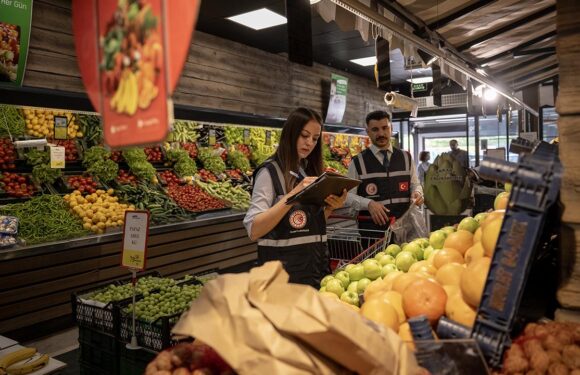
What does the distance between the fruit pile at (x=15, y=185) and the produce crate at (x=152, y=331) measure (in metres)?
2.68

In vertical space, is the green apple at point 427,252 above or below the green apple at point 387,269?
above

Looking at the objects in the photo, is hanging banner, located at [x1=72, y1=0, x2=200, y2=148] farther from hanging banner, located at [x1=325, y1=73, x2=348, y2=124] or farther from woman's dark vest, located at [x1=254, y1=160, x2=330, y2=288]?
hanging banner, located at [x1=325, y1=73, x2=348, y2=124]

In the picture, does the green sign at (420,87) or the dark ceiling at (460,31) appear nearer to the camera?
the dark ceiling at (460,31)

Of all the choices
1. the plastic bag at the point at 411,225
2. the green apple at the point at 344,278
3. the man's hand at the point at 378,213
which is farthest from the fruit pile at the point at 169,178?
the green apple at the point at 344,278

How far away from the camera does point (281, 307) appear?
111 centimetres

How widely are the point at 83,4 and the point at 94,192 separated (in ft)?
14.1

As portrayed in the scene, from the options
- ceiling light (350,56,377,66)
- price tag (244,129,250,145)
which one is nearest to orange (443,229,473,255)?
price tag (244,129,250,145)

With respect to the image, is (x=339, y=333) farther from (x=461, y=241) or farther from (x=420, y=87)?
(x=420, y=87)

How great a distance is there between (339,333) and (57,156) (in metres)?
4.87

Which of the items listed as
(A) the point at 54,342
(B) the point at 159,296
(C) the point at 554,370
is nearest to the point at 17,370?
(B) the point at 159,296

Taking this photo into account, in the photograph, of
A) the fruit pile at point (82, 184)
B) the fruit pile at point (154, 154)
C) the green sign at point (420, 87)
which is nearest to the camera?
the fruit pile at point (82, 184)

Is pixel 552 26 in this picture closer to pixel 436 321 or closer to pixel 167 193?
pixel 167 193

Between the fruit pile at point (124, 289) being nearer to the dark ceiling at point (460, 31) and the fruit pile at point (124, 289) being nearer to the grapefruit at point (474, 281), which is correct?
the grapefruit at point (474, 281)

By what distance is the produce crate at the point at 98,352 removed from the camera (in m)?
2.96
